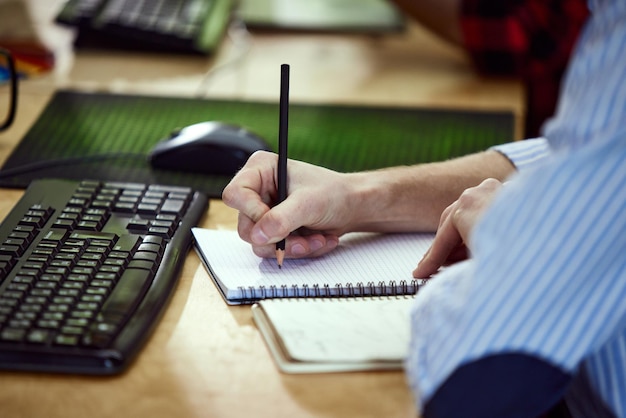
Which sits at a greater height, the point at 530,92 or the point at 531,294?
the point at 531,294

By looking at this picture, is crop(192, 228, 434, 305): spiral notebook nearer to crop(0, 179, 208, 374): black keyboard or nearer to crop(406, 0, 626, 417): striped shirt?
crop(0, 179, 208, 374): black keyboard

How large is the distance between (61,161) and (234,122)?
0.26m

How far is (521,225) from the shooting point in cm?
65

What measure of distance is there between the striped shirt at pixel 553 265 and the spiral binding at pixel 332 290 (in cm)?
18

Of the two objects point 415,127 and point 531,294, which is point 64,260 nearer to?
point 531,294

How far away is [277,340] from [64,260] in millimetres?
217

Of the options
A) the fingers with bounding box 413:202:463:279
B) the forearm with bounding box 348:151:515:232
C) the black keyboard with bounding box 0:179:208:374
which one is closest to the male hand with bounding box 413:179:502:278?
the fingers with bounding box 413:202:463:279

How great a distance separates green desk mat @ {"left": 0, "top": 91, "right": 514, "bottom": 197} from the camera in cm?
117

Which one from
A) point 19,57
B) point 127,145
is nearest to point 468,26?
point 127,145

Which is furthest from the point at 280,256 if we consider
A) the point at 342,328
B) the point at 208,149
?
the point at 208,149

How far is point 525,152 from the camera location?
1088 mm

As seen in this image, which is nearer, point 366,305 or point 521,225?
point 521,225

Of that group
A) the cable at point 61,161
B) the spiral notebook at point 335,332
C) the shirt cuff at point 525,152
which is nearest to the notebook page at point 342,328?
the spiral notebook at point 335,332

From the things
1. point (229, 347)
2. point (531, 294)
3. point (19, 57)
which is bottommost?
point (19, 57)
